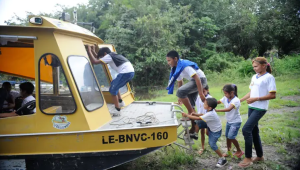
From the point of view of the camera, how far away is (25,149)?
3398mm

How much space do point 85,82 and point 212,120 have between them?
2249 millimetres

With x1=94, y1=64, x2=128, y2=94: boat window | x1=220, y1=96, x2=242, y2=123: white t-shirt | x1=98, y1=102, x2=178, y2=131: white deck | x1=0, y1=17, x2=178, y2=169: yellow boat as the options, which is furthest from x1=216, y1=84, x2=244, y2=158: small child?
x1=94, y1=64, x2=128, y2=94: boat window

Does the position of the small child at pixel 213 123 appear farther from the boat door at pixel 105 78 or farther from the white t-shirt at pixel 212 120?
the boat door at pixel 105 78

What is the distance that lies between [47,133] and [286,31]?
2071cm

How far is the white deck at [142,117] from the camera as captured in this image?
11.9ft

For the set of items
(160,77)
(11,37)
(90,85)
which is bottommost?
(160,77)

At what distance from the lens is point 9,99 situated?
514cm

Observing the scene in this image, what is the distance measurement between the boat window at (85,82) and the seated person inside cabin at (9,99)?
2.08 m

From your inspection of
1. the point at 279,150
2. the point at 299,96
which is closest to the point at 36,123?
the point at 279,150

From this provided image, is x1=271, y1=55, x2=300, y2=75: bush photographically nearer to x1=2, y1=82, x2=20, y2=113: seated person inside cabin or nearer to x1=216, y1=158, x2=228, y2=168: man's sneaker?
x1=216, y1=158, x2=228, y2=168: man's sneaker

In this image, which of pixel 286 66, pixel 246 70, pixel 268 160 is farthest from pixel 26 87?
pixel 286 66

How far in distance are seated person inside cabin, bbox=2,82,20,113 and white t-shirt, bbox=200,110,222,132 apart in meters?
3.93

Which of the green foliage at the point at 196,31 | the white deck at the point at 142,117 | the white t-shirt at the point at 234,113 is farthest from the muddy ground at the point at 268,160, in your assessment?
the green foliage at the point at 196,31

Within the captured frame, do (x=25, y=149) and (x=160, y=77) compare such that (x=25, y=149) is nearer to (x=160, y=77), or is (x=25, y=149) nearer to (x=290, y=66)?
(x=160, y=77)
